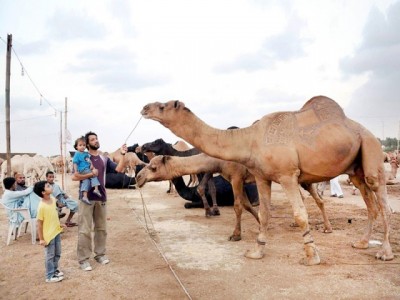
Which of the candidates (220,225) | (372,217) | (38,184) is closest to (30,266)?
(38,184)

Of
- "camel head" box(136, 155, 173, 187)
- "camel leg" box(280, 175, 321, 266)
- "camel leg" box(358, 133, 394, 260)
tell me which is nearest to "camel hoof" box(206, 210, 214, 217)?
"camel head" box(136, 155, 173, 187)

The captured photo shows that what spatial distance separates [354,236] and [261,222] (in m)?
2.54

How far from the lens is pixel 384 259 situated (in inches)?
230

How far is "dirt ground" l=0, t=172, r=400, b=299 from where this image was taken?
4754 millimetres

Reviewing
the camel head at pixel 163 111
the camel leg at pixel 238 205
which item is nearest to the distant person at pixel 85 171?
the camel head at pixel 163 111

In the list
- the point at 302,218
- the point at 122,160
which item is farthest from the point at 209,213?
the point at 302,218

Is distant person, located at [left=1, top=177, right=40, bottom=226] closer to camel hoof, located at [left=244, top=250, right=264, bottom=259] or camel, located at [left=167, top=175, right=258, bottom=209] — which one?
camel hoof, located at [left=244, top=250, right=264, bottom=259]

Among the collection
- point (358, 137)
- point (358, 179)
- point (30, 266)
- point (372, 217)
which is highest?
point (358, 137)

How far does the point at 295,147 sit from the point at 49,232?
4049 millimetres

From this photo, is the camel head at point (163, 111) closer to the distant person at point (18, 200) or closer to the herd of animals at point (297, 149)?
the herd of animals at point (297, 149)

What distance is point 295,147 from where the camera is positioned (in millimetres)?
5969

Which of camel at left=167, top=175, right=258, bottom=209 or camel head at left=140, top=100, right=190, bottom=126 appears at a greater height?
camel head at left=140, top=100, right=190, bottom=126

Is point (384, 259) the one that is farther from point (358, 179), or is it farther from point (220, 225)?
point (220, 225)

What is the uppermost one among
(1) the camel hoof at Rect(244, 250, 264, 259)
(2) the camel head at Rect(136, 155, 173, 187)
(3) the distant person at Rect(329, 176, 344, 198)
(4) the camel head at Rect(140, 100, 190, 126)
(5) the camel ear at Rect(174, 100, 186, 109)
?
(5) the camel ear at Rect(174, 100, 186, 109)
